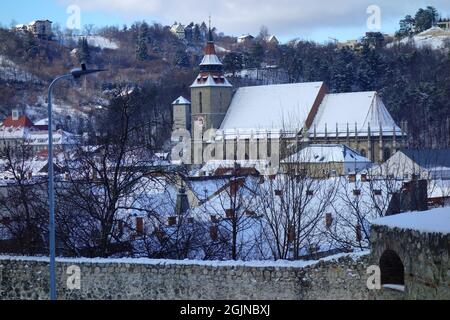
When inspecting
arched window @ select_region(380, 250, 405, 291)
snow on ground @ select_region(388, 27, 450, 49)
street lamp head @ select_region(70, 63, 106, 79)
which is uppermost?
snow on ground @ select_region(388, 27, 450, 49)

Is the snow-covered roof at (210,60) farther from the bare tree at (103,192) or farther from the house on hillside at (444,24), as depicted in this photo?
the house on hillside at (444,24)

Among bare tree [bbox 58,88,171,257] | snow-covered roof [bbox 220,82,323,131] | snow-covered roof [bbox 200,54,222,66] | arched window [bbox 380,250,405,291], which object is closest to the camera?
arched window [bbox 380,250,405,291]

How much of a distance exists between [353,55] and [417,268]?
11725 centimetres

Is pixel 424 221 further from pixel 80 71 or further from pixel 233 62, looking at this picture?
pixel 233 62

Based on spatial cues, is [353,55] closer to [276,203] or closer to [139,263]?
[276,203]

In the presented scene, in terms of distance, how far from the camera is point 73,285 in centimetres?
1590

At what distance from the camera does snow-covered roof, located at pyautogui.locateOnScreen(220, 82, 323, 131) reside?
9288 cm

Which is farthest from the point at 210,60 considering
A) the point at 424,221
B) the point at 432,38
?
the point at 424,221

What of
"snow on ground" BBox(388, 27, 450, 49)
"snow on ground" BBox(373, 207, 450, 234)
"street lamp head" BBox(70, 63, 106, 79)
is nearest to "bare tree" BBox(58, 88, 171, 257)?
"street lamp head" BBox(70, 63, 106, 79)

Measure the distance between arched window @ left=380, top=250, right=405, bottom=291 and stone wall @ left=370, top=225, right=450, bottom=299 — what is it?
0.05 m

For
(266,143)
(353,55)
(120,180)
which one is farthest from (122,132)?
(353,55)

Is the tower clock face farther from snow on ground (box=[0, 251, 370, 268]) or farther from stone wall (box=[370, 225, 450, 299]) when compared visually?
stone wall (box=[370, 225, 450, 299])

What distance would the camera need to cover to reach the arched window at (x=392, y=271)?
1071 centimetres

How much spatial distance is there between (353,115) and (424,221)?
8055cm
